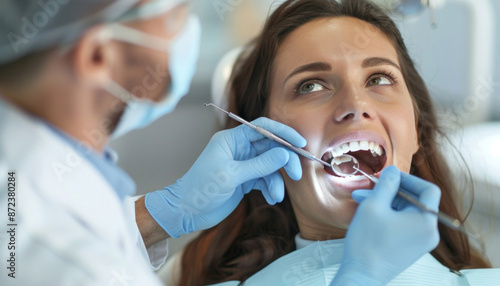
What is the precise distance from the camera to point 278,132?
3.53 feet

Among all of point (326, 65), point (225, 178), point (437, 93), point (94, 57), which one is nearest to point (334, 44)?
point (326, 65)

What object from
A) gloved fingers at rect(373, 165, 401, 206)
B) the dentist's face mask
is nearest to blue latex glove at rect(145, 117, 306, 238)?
gloved fingers at rect(373, 165, 401, 206)

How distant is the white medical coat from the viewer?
1.89 feet

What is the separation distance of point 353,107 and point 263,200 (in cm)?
39

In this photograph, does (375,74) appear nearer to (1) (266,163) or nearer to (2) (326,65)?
(2) (326,65)

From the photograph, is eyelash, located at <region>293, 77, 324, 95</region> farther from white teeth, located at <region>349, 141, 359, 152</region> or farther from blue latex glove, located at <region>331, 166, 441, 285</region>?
blue latex glove, located at <region>331, 166, 441, 285</region>

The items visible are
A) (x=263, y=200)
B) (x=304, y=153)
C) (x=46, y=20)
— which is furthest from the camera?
(x=263, y=200)

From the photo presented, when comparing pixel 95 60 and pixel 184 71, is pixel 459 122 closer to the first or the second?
pixel 184 71

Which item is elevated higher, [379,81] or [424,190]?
[379,81]

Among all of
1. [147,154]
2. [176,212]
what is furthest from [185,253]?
[147,154]

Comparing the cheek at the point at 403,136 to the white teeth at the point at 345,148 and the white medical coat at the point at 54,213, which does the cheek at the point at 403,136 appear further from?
the white medical coat at the point at 54,213

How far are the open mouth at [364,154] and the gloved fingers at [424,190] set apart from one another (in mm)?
145

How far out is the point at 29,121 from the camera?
59 centimetres

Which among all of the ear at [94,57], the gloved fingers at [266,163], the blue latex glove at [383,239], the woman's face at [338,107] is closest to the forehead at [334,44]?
the woman's face at [338,107]
